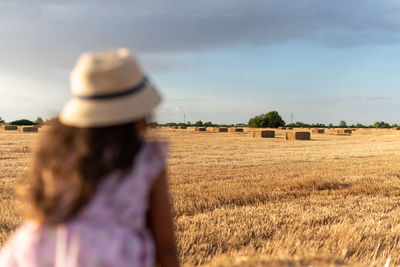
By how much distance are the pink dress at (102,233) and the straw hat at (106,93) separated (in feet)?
0.61

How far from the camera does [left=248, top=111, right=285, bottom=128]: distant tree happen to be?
66188 mm

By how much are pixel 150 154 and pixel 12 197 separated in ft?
16.3

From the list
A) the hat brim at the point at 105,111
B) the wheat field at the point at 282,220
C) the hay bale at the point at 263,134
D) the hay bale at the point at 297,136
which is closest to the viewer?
the hat brim at the point at 105,111

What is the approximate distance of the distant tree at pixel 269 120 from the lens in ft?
217

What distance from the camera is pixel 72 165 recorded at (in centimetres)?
136

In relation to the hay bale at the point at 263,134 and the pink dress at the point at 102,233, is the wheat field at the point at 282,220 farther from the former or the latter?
the hay bale at the point at 263,134

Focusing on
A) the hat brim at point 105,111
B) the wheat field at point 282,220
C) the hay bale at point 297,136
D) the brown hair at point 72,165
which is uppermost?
the hat brim at point 105,111

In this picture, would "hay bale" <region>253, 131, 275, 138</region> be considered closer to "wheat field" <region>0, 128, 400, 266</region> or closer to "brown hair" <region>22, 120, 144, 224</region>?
"wheat field" <region>0, 128, 400, 266</region>

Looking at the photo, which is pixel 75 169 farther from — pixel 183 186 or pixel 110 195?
pixel 183 186

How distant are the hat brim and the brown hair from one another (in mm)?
48

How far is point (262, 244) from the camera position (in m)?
3.45

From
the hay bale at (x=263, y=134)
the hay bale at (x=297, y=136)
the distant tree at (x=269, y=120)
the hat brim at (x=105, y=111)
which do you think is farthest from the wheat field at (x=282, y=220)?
the distant tree at (x=269, y=120)

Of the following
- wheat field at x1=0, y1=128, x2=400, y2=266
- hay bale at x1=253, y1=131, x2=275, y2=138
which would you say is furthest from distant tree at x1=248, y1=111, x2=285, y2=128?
wheat field at x1=0, y1=128, x2=400, y2=266

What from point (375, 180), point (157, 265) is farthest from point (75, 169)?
point (375, 180)
